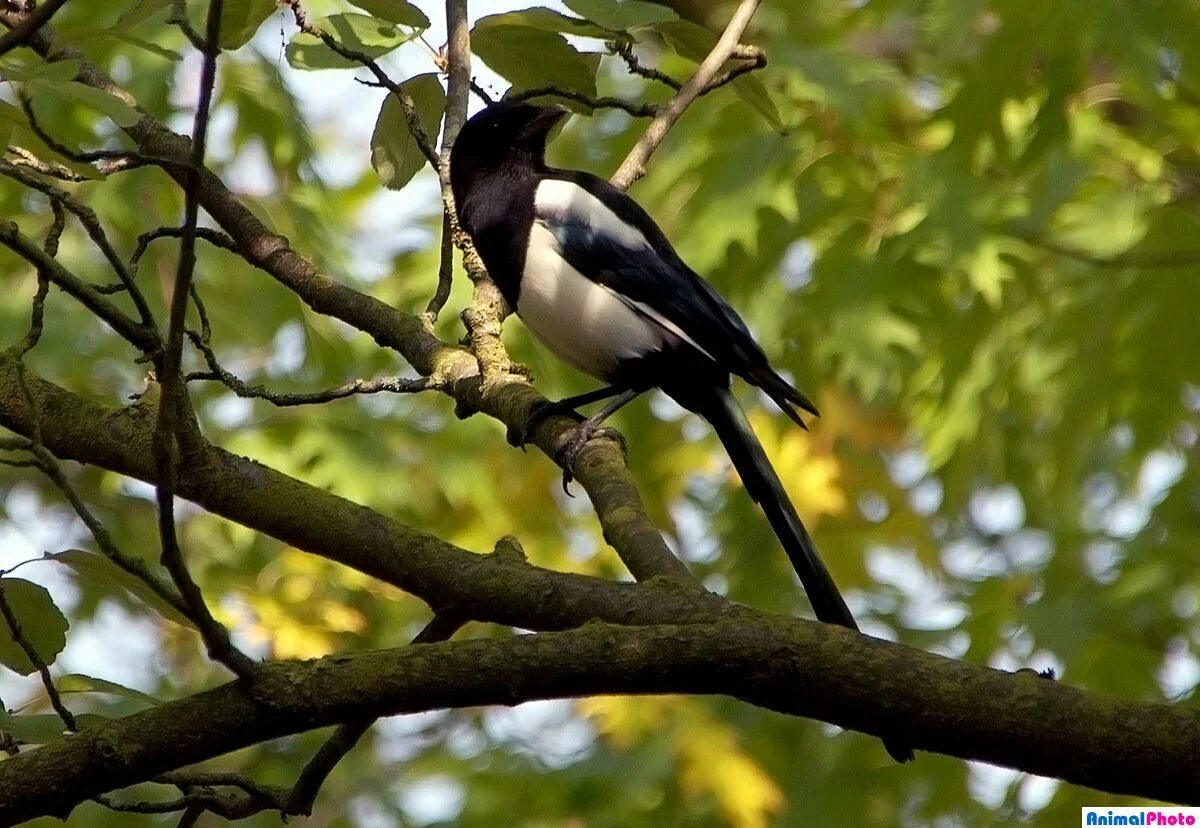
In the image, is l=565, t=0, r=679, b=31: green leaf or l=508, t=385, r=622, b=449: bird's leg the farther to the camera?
l=508, t=385, r=622, b=449: bird's leg

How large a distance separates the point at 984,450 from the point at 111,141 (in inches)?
111

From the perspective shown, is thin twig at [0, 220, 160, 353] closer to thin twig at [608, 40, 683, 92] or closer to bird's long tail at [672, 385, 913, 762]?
bird's long tail at [672, 385, 913, 762]

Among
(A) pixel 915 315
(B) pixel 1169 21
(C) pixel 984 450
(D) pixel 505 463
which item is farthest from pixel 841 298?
(D) pixel 505 463

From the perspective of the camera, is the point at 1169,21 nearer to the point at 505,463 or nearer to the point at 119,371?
the point at 505,463

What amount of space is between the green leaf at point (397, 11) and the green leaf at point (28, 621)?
0.91 metres

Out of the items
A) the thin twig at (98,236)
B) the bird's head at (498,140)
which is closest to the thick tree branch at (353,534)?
the thin twig at (98,236)

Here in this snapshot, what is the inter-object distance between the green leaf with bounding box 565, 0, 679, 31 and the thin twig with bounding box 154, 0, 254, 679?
905 mm

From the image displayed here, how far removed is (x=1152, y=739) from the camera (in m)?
1.29

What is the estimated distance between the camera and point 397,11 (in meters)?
2.04

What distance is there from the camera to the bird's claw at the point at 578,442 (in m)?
2.42

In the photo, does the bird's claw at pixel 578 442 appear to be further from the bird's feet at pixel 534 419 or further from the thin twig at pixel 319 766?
the thin twig at pixel 319 766

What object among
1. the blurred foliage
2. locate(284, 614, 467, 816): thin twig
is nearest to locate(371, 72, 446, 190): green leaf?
the blurred foliage

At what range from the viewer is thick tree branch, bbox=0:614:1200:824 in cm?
133

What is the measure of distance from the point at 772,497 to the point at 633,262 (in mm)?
857
